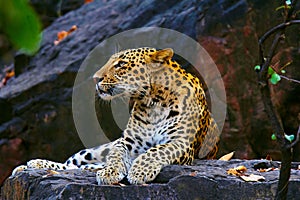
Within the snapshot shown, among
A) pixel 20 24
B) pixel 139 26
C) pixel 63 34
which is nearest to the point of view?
pixel 20 24

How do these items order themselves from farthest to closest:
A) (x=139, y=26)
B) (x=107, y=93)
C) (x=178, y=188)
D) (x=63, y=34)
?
(x=63, y=34) < (x=139, y=26) < (x=107, y=93) < (x=178, y=188)

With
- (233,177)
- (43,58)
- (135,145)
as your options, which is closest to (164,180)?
(233,177)

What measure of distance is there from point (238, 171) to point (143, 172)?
3.02 feet

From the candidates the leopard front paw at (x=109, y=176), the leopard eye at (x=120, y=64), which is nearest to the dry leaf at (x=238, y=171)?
the leopard front paw at (x=109, y=176)

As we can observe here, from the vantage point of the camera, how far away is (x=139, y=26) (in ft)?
35.5

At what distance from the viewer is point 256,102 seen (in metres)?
10.2

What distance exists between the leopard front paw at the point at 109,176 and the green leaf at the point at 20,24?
449 cm

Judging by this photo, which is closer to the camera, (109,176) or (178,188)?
(178,188)

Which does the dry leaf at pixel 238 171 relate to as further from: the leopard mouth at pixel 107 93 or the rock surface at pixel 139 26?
the rock surface at pixel 139 26

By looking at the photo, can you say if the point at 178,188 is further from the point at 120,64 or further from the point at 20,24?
the point at 20,24

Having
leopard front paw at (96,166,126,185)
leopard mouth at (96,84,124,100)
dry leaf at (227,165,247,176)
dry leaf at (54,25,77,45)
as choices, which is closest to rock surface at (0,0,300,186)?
dry leaf at (54,25,77,45)

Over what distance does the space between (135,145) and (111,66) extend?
34.3 inches

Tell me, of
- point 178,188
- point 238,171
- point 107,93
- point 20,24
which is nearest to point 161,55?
point 107,93

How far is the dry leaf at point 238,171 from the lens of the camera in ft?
18.4
